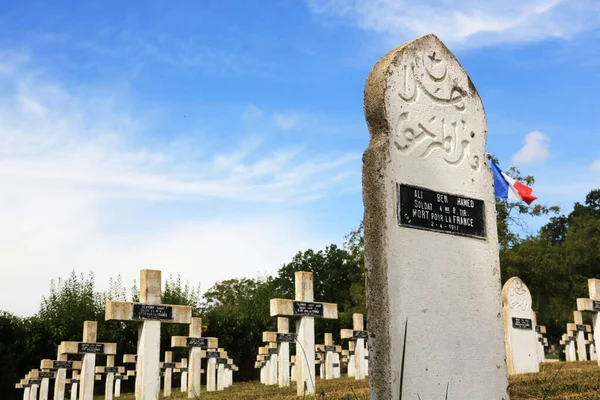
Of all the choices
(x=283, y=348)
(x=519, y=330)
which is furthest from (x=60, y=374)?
(x=519, y=330)

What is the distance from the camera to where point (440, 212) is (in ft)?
20.5

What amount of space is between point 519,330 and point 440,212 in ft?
40.0

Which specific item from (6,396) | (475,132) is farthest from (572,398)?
(6,396)

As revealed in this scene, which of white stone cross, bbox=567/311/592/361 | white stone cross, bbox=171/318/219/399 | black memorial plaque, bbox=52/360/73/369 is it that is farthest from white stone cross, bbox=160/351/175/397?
white stone cross, bbox=567/311/592/361

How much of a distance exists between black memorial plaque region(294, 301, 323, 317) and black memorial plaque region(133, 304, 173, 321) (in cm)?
269

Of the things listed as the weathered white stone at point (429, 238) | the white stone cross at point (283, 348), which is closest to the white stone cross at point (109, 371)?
the white stone cross at point (283, 348)

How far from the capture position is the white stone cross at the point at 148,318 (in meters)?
13.2

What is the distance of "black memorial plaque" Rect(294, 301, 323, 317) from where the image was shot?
46.9ft

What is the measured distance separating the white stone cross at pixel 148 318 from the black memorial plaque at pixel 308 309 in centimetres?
243

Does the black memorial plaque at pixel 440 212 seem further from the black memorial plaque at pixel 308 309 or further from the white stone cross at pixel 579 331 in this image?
the white stone cross at pixel 579 331

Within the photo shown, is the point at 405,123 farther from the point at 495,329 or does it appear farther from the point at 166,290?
the point at 166,290

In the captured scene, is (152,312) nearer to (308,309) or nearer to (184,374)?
(308,309)

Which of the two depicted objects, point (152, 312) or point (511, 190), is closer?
point (152, 312)

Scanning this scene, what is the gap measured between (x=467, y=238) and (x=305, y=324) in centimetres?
846
